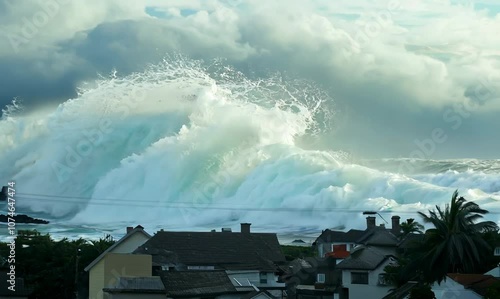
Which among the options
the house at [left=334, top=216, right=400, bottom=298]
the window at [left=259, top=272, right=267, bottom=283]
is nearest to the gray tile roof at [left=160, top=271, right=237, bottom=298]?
the window at [left=259, top=272, right=267, bottom=283]

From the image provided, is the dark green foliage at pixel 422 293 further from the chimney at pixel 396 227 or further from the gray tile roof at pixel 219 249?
the chimney at pixel 396 227

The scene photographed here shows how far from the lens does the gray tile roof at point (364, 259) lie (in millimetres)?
45969

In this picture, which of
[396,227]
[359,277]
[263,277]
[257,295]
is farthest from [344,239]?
[257,295]

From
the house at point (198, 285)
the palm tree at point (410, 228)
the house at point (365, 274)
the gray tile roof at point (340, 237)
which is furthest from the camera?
the gray tile roof at point (340, 237)

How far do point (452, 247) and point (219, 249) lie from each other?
39.8 feet

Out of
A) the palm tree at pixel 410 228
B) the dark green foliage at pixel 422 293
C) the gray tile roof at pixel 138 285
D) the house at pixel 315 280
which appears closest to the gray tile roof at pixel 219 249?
the house at pixel 315 280

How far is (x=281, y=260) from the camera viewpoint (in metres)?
52.3

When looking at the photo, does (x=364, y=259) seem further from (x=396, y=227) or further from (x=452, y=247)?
(x=396, y=227)

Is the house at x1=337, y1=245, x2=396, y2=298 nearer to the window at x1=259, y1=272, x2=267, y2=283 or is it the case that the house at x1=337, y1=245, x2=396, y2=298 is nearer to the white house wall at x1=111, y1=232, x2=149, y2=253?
the window at x1=259, y1=272, x2=267, y2=283

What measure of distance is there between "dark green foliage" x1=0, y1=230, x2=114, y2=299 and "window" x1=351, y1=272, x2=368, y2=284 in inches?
459

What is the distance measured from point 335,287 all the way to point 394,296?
702 cm

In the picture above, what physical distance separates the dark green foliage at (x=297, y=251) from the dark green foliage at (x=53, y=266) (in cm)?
1547

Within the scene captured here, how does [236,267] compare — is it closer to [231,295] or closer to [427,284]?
[231,295]

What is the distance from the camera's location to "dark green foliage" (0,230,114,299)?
48.5 m
